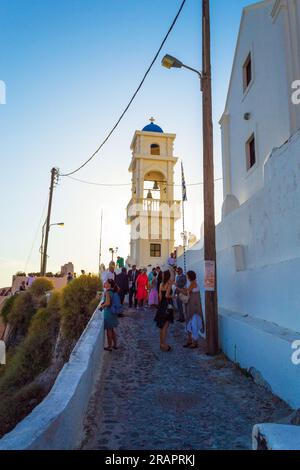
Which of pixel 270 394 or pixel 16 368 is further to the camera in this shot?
pixel 16 368

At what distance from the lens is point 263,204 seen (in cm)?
759

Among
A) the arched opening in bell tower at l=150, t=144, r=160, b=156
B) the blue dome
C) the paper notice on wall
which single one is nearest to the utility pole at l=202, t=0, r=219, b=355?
the paper notice on wall

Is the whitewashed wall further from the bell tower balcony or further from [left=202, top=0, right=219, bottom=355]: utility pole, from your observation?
the bell tower balcony

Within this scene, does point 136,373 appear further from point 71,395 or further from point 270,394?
point 71,395

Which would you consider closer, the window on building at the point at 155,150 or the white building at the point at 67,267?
the window on building at the point at 155,150

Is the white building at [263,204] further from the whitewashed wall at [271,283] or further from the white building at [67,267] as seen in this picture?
the white building at [67,267]

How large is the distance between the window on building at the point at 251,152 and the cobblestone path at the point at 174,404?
6.43 metres

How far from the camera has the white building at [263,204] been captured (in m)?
5.65

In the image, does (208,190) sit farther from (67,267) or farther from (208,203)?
(67,267)

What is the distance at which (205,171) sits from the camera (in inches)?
313

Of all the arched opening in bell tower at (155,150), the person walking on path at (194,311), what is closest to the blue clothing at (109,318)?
the person walking on path at (194,311)
